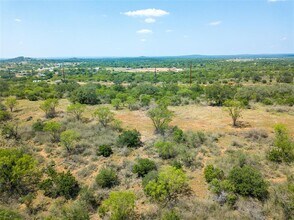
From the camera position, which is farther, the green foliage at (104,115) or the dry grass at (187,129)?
the green foliage at (104,115)

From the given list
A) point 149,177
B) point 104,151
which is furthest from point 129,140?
point 149,177

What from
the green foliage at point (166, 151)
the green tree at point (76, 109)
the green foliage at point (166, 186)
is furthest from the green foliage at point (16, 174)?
the green tree at point (76, 109)

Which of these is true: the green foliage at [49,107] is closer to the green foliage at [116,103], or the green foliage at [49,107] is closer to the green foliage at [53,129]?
the green foliage at [116,103]

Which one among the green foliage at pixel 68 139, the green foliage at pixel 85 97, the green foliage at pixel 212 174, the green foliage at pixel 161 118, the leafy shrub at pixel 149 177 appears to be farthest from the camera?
the green foliage at pixel 85 97

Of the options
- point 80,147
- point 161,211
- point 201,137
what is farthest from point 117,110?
point 161,211

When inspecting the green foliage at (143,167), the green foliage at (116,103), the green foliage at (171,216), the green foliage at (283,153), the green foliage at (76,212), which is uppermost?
the green foliage at (116,103)

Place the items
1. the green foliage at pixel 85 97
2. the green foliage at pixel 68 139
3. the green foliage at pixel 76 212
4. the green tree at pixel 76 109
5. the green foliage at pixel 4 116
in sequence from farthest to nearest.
Answer: the green foliage at pixel 85 97 < the green foliage at pixel 4 116 < the green tree at pixel 76 109 < the green foliage at pixel 68 139 < the green foliage at pixel 76 212

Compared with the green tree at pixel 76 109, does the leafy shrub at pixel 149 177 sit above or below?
below

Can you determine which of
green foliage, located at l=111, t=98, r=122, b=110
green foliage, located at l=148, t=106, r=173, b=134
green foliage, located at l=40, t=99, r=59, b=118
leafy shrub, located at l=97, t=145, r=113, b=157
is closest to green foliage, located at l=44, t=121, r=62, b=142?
leafy shrub, located at l=97, t=145, r=113, b=157

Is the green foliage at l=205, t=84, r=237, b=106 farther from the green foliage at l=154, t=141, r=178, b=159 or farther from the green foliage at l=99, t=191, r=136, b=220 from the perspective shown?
the green foliage at l=99, t=191, r=136, b=220
